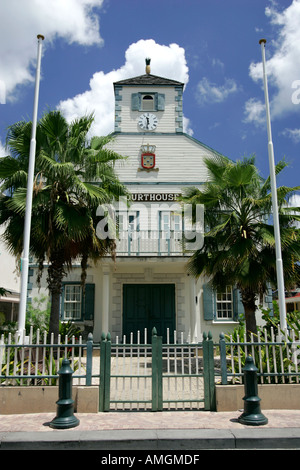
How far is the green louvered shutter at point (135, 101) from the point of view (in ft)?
57.0

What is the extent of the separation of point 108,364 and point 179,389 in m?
2.27

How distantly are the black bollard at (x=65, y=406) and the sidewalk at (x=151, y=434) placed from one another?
0.09 meters

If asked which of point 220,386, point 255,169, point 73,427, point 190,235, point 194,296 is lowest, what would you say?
point 73,427

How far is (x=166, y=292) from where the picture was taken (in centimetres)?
1550

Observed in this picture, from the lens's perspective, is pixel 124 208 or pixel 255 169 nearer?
pixel 255 169

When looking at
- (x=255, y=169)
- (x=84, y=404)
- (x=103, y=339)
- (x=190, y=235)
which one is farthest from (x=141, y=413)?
(x=255, y=169)

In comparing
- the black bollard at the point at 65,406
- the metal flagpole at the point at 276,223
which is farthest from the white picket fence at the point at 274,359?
the black bollard at the point at 65,406

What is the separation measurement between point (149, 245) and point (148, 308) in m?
2.58

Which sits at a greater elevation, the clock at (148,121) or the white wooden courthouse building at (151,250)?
the clock at (148,121)

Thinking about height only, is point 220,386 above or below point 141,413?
above

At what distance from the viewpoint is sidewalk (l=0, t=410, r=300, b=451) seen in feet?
16.8

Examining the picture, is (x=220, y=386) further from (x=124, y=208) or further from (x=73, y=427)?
(x=124, y=208)

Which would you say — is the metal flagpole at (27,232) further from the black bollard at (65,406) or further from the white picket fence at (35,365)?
the black bollard at (65,406)

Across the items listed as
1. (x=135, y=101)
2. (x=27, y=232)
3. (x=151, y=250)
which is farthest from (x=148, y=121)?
(x=27, y=232)
